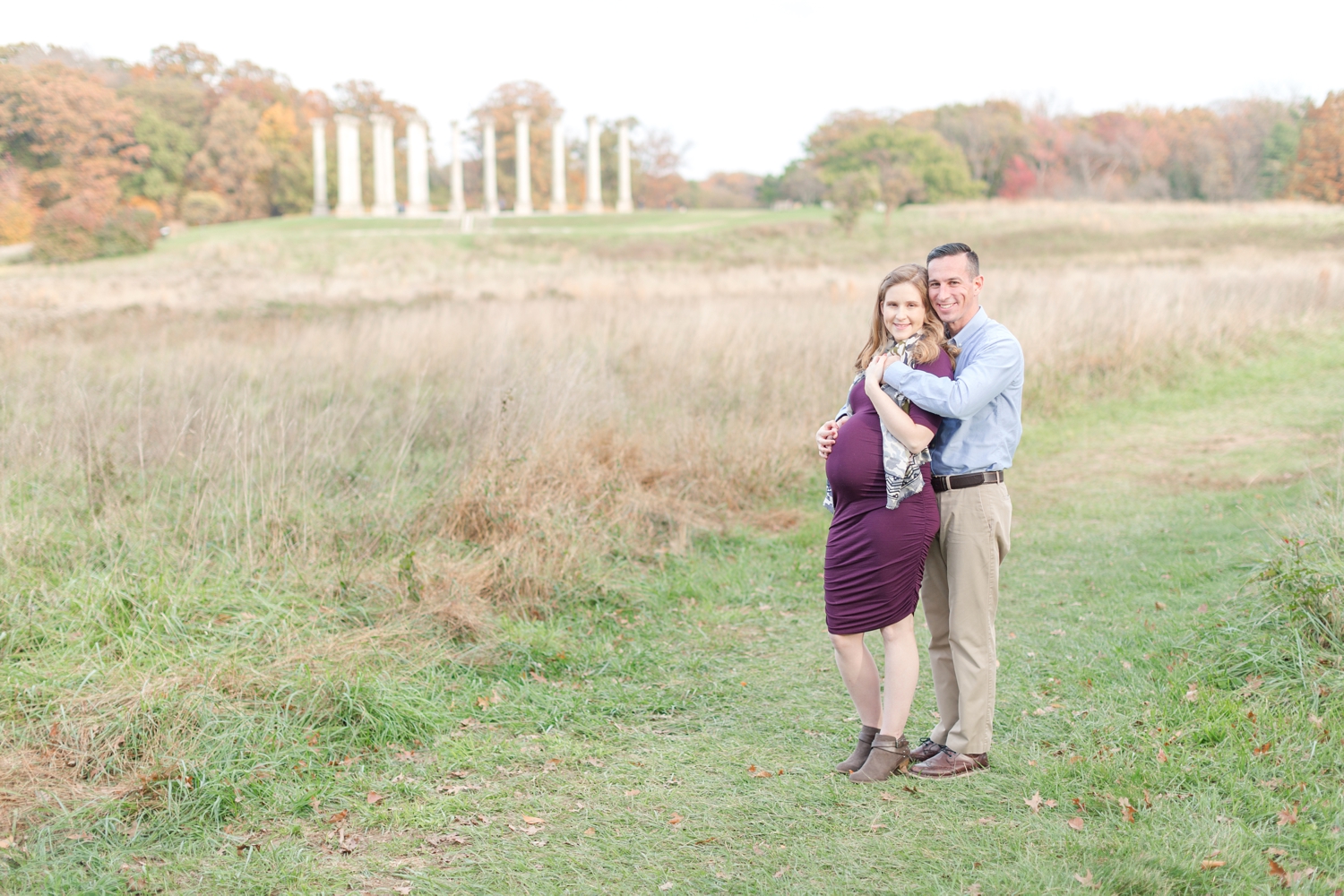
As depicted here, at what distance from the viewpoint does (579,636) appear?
588cm

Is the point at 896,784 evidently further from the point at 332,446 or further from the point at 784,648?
the point at 332,446

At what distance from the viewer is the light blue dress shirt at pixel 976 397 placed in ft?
11.6

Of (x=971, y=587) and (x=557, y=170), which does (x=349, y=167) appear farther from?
(x=971, y=587)

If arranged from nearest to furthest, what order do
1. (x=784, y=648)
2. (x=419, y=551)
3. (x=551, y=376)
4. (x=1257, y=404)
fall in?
(x=784, y=648) < (x=419, y=551) < (x=551, y=376) < (x=1257, y=404)

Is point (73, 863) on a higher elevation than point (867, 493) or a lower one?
lower

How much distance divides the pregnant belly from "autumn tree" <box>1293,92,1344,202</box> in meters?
49.1

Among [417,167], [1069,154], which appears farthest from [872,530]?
[1069,154]

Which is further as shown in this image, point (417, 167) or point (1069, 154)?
point (1069, 154)

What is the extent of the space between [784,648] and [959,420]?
7.78 ft

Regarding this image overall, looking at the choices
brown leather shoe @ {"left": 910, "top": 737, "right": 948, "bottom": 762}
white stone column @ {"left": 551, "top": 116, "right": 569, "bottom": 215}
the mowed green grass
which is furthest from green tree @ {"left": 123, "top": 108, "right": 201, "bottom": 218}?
white stone column @ {"left": 551, "top": 116, "right": 569, "bottom": 215}

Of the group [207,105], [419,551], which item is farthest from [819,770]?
[207,105]

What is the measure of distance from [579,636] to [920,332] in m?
3.07

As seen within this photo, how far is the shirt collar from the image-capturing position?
376 centimetres

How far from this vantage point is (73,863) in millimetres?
3436
